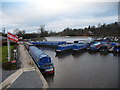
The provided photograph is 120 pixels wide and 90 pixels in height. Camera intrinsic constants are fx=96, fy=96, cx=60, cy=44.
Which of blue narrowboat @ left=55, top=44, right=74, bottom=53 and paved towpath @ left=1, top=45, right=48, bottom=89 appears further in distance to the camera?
blue narrowboat @ left=55, top=44, right=74, bottom=53

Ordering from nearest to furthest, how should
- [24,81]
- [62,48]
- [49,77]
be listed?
[24,81] → [49,77] → [62,48]

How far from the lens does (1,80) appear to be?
301 inches

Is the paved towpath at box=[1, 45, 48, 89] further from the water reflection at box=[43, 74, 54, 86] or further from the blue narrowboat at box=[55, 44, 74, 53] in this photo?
the blue narrowboat at box=[55, 44, 74, 53]

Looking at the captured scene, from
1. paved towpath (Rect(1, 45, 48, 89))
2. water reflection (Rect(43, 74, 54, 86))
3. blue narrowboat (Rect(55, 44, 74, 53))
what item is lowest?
water reflection (Rect(43, 74, 54, 86))

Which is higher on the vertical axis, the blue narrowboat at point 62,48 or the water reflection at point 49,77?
the blue narrowboat at point 62,48

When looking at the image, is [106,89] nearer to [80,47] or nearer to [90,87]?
[90,87]

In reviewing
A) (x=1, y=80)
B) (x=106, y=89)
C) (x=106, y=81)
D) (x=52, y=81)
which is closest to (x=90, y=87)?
(x=106, y=89)

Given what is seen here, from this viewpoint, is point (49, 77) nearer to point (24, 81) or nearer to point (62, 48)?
point (24, 81)

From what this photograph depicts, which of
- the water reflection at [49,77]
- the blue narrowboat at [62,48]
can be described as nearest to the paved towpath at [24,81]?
the water reflection at [49,77]

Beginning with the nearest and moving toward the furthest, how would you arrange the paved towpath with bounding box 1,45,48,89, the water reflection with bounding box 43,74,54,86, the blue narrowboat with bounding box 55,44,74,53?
the paved towpath with bounding box 1,45,48,89, the water reflection with bounding box 43,74,54,86, the blue narrowboat with bounding box 55,44,74,53

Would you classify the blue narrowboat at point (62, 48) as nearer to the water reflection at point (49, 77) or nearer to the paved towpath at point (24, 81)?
the water reflection at point (49, 77)

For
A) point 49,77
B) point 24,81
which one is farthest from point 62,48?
point 24,81

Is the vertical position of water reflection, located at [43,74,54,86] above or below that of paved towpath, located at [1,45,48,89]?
below

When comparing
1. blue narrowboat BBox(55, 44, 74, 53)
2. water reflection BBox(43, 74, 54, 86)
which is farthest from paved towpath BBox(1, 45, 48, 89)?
blue narrowboat BBox(55, 44, 74, 53)
